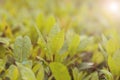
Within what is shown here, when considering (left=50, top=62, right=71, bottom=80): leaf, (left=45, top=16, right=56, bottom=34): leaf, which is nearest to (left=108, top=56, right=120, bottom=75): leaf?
(left=50, top=62, right=71, bottom=80): leaf

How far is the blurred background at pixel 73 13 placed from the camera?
1986 millimetres

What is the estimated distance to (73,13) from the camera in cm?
234

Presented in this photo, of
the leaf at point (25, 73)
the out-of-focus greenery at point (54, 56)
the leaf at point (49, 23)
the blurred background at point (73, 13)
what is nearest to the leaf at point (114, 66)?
the out-of-focus greenery at point (54, 56)

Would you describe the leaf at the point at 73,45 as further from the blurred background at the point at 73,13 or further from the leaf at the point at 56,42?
the blurred background at the point at 73,13

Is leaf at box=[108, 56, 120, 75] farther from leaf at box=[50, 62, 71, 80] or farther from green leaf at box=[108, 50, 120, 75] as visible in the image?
leaf at box=[50, 62, 71, 80]

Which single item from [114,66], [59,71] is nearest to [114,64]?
[114,66]

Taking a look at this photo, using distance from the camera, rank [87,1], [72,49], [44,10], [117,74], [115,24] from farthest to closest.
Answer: [87,1]
[44,10]
[115,24]
[72,49]
[117,74]

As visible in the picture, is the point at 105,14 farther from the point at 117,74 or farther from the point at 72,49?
the point at 117,74

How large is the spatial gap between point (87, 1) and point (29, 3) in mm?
631

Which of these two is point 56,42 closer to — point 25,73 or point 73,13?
point 25,73

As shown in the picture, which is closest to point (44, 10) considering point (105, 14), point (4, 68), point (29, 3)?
point (29, 3)

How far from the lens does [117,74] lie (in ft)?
3.27

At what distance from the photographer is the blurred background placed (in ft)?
6.52

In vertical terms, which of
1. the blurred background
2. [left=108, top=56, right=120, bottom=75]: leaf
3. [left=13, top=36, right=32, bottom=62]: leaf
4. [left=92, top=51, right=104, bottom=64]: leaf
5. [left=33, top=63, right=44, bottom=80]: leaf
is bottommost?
the blurred background
